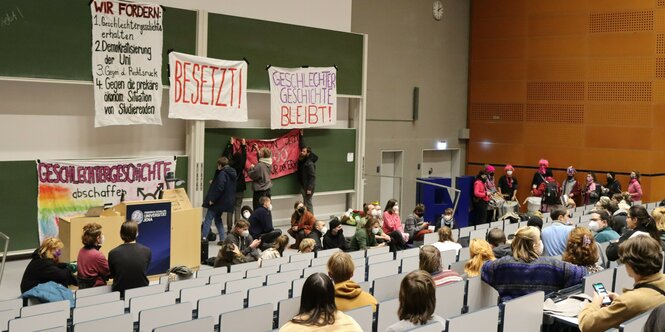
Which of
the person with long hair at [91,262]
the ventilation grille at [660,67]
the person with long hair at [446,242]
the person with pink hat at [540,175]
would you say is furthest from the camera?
the person with pink hat at [540,175]

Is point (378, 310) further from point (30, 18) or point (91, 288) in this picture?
point (30, 18)

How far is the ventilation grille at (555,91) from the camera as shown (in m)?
19.7

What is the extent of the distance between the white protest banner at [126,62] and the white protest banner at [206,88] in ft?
1.10

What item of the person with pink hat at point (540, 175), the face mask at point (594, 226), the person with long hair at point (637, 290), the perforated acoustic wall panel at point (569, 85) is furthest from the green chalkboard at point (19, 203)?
the perforated acoustic wall panel at point (569, 85)

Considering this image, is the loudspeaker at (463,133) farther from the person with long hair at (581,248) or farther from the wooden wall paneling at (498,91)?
the person with long hair at (581,248)

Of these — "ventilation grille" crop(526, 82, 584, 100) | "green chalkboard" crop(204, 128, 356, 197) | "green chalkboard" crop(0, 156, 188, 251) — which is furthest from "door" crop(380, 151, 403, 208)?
"green chalkboard" crop(0, 156, 188, 251)

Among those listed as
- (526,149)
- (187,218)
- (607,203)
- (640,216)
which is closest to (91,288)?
(187,218)

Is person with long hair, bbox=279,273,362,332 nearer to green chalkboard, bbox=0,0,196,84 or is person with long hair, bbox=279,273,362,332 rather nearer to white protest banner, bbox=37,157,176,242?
white protest banner, bbox=37,157,176,242

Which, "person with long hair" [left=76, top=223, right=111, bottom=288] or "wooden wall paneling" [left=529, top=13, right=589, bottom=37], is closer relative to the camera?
"person with long hair" [left=76, top=223, right=111, bottom=288]

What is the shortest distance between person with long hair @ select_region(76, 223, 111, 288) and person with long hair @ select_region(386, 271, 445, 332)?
478cm

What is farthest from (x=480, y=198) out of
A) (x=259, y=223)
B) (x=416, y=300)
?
(x=416, y=300)

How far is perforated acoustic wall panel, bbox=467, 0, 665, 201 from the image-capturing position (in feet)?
61.0

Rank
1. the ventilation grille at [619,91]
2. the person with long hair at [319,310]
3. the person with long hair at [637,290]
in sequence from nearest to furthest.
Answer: the person with long hair at [319,310] → the person with long hair at [637,290] → the ventilation grille at [619,91]

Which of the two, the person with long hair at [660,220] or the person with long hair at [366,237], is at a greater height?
the person with long hair at [660,220]
